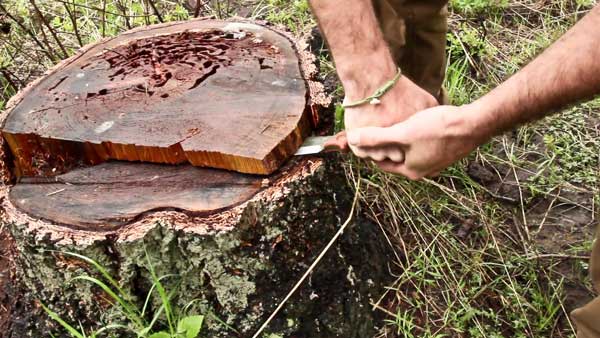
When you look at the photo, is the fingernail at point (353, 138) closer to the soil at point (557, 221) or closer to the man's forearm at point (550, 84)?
the man's forearm at point (550, 84)

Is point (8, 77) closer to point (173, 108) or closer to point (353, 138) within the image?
point (173, 108)

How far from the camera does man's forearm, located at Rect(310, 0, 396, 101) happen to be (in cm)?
170

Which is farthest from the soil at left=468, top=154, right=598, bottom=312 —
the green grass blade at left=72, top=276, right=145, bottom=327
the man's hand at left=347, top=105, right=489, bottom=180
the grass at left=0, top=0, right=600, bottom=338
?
the green grass blade at left=72, top=276, right=145, bottom=327

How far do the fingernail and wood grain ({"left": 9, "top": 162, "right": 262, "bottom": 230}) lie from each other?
253 millimetres

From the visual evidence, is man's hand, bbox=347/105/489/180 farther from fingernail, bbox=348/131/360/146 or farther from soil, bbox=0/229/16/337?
soil, bbox=0/229/16/337

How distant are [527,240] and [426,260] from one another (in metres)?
0.41

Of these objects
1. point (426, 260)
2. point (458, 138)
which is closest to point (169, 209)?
point (458, 138)

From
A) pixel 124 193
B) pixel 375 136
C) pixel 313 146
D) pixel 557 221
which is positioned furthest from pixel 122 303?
pixel 557 221

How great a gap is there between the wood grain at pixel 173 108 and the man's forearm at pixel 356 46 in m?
0.18

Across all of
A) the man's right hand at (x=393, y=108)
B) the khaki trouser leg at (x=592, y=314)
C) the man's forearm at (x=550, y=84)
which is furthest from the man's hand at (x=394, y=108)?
the khaki trouser leg at (x=592, y=314)

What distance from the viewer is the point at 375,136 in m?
1.62

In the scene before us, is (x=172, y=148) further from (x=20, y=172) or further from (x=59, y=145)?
(x=20, y=172)

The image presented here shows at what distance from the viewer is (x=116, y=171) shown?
1863 mm

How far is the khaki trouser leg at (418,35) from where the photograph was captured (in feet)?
8.07
